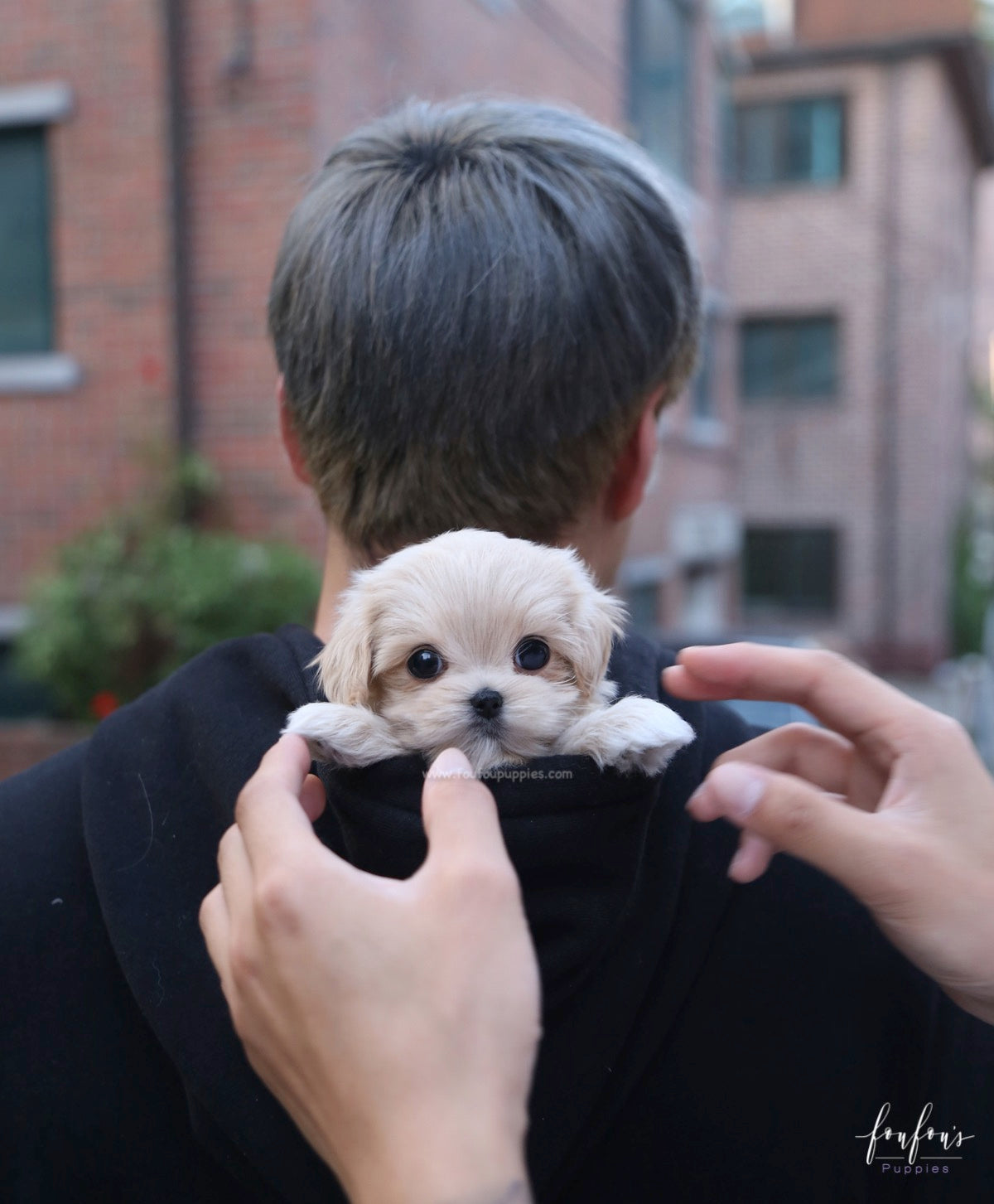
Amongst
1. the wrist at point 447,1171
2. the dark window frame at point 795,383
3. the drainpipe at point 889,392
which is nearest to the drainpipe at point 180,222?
the wrist at point 447,1171

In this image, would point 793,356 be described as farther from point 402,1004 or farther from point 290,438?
point 402,1004

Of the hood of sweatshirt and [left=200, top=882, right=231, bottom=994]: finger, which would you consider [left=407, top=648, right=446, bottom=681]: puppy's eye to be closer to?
the hood of sweatshirt

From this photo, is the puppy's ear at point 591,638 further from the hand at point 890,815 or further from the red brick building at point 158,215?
the red brick building at point 158,215

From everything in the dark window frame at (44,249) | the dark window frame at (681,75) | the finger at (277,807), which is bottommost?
the finger at (277,807)

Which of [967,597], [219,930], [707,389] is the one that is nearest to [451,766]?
[219,930]

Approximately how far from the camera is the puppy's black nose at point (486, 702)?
3.84ft

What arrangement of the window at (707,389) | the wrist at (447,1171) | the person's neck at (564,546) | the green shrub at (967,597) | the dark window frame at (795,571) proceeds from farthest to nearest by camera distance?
the green shrub at (967,597) < the dark window frame at (795,571) < the window at (707,389) < the person's neck at (564,546) < the wrist at (447,1171)

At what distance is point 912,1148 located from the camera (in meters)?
1.45

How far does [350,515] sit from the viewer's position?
1.57 metres

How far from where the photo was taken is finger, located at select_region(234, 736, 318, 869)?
1.07m

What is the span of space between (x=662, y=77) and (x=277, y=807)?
14.6 metres

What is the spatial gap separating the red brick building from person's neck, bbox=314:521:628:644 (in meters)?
5.91

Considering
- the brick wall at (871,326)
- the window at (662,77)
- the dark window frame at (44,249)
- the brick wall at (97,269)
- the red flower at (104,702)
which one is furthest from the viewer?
the brick wall at (871,326)

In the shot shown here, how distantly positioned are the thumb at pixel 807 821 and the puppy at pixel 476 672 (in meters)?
0.09
